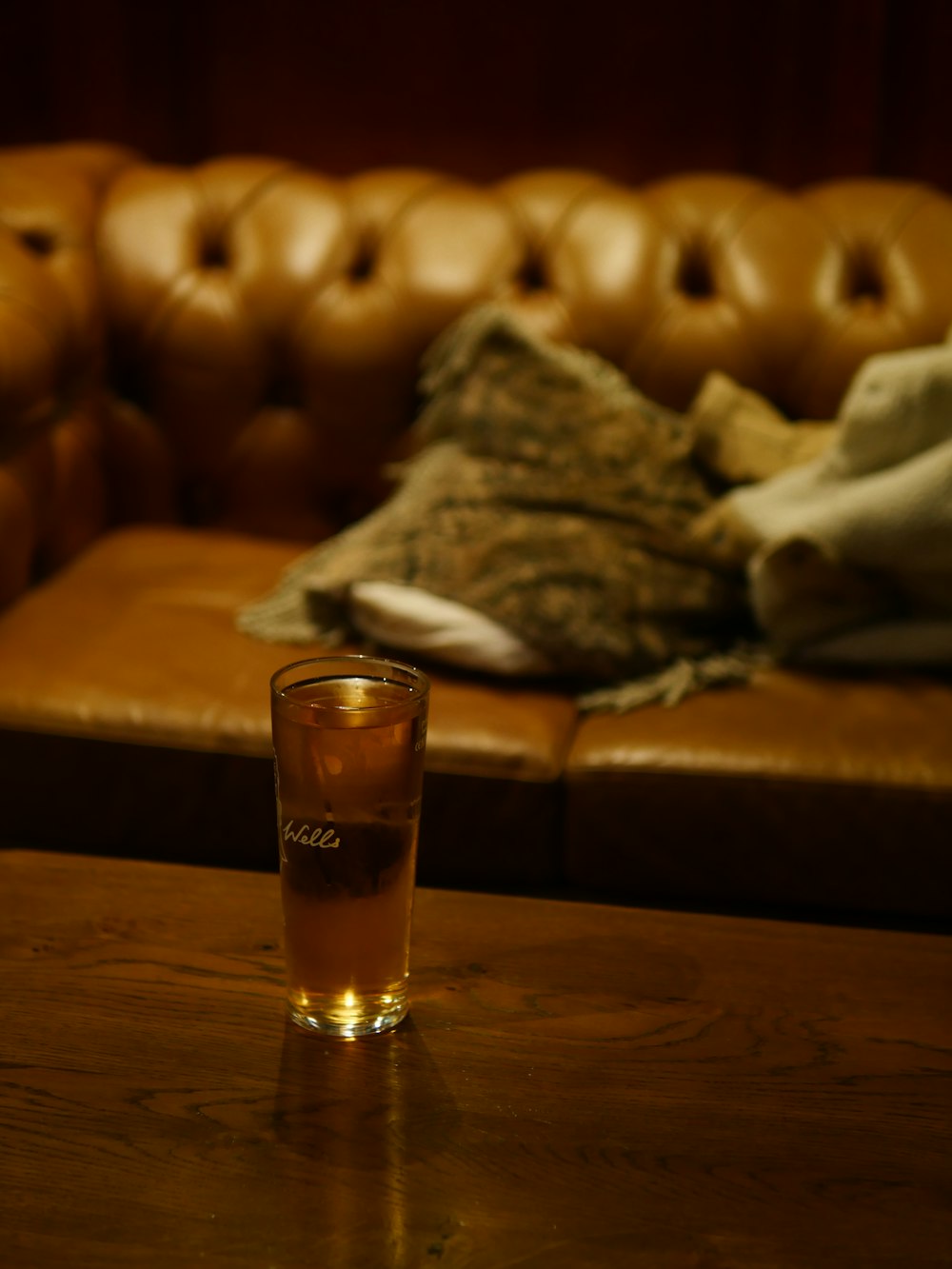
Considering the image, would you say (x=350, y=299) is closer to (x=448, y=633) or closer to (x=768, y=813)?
(x=448, y=633)

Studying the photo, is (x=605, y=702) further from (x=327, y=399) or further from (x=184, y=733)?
(x=327, y=399)

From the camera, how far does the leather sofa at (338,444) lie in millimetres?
1233

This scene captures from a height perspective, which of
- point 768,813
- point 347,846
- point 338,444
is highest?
point 347,846

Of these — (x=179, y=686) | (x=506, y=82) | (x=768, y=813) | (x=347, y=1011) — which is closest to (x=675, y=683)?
(x=768, y=813)

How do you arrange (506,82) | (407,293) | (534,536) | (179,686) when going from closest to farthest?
(179,686) < (534,536) < (407,293) < (506,82)

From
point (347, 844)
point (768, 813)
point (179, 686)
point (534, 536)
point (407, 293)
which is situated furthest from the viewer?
point (407, 293)

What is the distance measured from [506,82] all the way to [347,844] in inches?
71.9

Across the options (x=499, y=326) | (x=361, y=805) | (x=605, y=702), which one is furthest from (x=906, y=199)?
(x=361, y=805)

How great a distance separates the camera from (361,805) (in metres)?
0.59

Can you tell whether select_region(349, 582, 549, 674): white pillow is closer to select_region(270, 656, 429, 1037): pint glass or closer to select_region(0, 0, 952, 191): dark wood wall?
select_region(270, 656, 429, 1037): pint glass

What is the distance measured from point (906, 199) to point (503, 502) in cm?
77

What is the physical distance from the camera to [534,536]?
1.42 meters

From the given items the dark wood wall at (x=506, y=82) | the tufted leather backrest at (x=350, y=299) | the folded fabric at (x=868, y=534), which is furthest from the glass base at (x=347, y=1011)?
the dark wood wall at (x=506, y=82)

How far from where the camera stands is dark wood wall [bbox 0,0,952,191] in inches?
80.5
